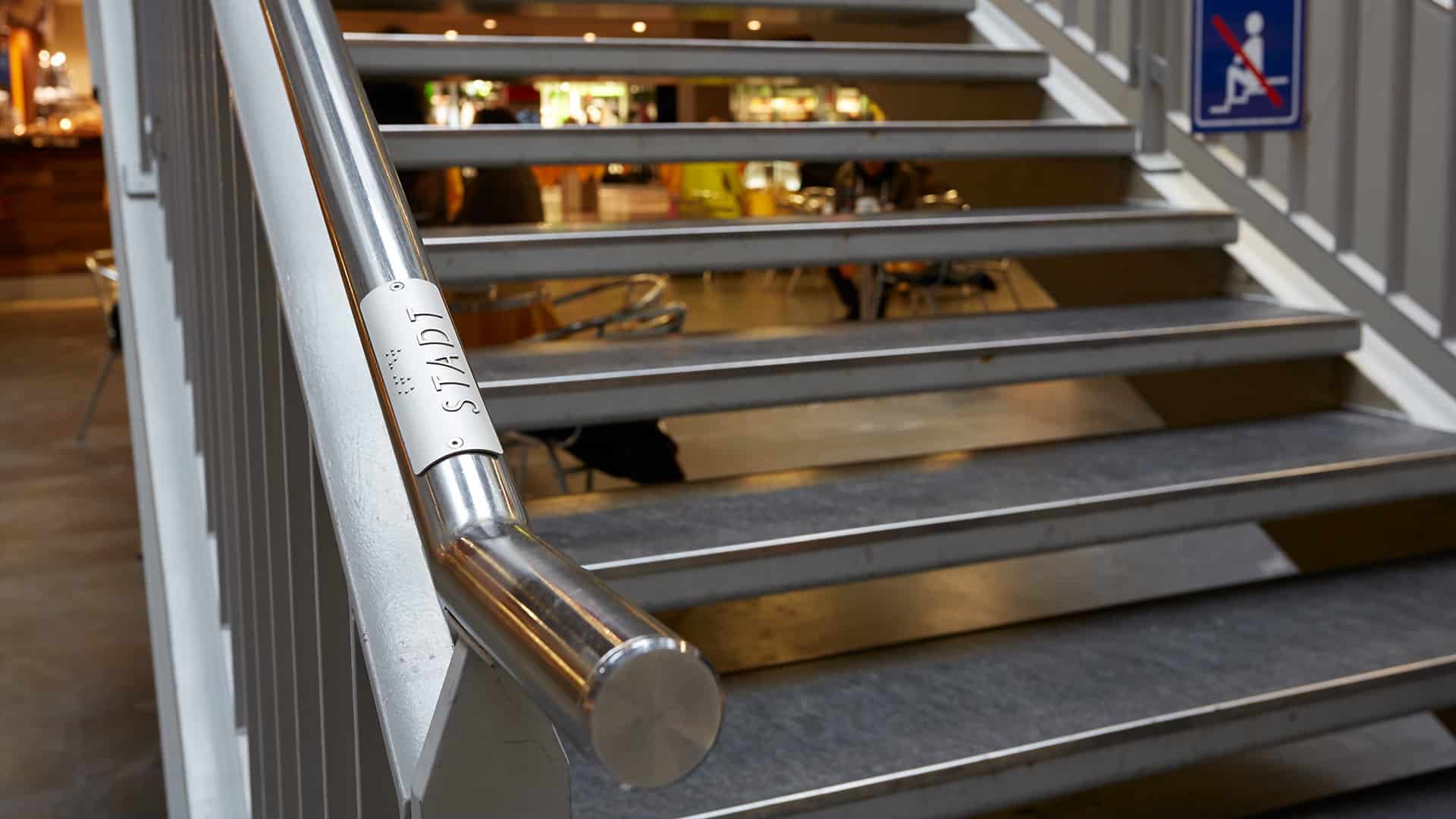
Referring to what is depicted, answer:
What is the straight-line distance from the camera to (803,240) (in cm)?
244

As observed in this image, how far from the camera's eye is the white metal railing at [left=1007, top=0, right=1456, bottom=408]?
260 centimetres

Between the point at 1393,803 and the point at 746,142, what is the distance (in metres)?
1.53

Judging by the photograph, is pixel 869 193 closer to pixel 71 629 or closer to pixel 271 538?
pixel 71 629

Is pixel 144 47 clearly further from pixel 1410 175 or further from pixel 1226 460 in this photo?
pixel 1410 175

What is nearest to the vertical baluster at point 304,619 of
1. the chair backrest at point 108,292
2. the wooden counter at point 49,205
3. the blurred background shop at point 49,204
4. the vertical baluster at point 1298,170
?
the vertical baluster at point 1298,170

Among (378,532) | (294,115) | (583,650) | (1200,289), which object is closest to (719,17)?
(1200,289)

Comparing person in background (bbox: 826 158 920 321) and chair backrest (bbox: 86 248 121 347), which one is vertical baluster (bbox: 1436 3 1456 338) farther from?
person in background (bbox: 826 158 920 321)

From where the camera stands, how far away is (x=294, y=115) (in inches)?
37.4

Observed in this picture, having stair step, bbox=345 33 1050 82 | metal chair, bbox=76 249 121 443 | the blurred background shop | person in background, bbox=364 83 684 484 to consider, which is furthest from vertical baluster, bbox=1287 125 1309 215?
the blurred background shop

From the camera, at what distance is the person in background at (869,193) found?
9.20 metres

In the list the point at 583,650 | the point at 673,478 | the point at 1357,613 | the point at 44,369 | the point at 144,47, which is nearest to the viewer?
the point at 583,650

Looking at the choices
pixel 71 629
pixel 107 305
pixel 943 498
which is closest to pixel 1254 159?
pixel 943 498

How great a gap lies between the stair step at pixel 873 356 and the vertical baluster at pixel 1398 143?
18cm

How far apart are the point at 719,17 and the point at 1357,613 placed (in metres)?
1.94
